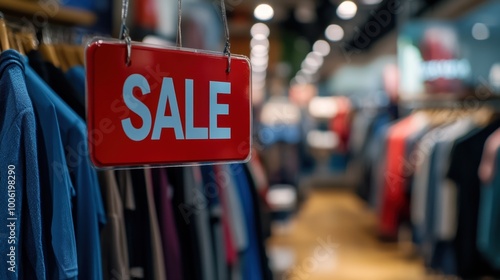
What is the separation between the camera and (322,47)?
1013 centimetres

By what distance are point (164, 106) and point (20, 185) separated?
420mm

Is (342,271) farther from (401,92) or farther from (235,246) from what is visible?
(235,246)

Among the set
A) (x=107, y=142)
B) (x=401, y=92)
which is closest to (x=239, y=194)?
(x=107, y=142)

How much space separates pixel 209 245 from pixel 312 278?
309cm

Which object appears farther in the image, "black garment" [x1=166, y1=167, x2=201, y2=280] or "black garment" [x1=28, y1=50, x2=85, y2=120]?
"black garment" [x1=166, y1=167, x2=201, y2=280]

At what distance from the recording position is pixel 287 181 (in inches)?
220

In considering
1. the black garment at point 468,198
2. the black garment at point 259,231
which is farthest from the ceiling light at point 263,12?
the black garment at point 259,231

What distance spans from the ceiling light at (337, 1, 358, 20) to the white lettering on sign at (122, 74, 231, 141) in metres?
4.98

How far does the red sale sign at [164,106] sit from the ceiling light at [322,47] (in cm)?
856

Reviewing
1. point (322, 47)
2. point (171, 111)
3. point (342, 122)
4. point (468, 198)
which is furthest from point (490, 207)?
point (322, 47)

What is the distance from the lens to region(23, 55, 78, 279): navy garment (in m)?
1.21

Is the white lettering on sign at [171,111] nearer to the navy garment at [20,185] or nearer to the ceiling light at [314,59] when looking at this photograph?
the navy garment at [20,185]

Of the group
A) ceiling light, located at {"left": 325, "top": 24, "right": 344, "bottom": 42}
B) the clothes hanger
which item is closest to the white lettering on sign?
the clothes hanger

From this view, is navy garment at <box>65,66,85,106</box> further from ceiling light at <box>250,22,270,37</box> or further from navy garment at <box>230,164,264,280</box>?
ceiling light at <box>250,22,270,37</box>
